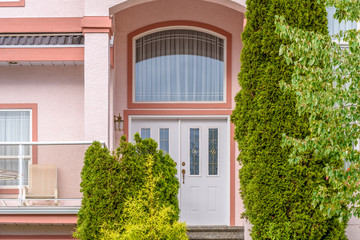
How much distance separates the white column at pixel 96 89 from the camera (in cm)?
881

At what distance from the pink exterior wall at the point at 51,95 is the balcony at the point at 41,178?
1806mm

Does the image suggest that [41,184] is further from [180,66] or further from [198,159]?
[180,66]

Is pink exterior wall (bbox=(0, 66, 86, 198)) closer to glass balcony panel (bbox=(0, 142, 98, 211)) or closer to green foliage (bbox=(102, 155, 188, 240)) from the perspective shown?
glass balcony panel (bbox=(0, 142, 98, 211))

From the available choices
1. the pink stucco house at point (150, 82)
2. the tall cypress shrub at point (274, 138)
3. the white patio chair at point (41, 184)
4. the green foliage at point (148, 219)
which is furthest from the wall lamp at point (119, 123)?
the tall cypress shrub at point (274, 138)

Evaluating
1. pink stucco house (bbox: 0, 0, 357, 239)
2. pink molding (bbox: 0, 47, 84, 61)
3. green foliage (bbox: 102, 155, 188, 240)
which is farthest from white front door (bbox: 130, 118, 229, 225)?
green foliage (bbox: 102, 155, 188, 240)

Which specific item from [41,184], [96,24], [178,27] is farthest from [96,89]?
[178,27]

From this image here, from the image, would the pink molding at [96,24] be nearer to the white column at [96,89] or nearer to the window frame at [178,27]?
the white column at [96,89]

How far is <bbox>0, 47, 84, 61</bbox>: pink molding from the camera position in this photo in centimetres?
952

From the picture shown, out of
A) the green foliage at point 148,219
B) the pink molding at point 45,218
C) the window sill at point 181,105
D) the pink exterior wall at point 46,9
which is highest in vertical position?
the pink exterior wall at point 46,9

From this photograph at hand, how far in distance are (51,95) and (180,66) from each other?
9.93 ft

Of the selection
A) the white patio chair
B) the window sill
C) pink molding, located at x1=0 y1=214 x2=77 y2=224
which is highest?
the window sill

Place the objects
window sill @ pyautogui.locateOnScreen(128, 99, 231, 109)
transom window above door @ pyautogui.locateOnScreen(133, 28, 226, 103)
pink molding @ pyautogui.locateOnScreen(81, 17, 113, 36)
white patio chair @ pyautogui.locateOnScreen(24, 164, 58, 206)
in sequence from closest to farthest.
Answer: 1. white patio chair @ pyautogui.locateOnScreen(24, 164, 58, 206)
2. pink molding @ pyautogui.locateOnScreen(81, 17, 113, 36)
3. window sill @ pyautogui.locateOnScreen(128, 99, 231, 109)
4. transom window above door @ pyautogui.locateOnScreen(133, 28, 226, 103)

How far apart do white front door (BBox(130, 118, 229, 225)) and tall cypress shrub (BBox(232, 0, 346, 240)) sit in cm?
277

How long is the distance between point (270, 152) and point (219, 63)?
3806 millimetres
